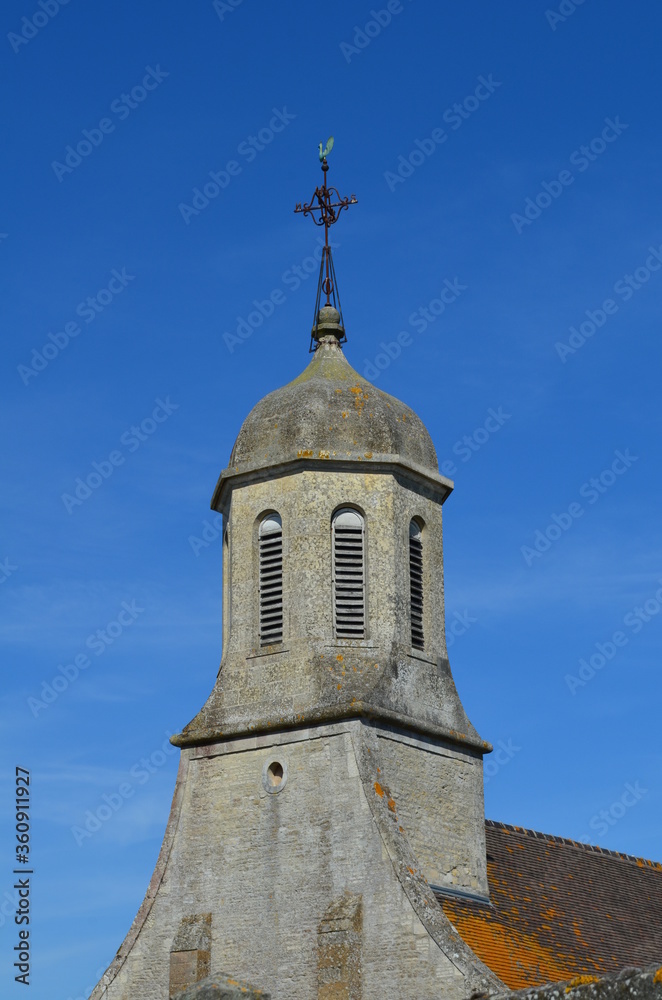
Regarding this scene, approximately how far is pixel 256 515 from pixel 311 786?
15.4ft

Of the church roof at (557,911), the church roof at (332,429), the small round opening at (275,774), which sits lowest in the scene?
the church roof at (557,911)

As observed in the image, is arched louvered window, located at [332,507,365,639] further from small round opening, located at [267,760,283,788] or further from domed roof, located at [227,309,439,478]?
small round opening, located at [267,760,283,788]

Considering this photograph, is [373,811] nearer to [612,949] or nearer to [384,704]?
[384,704]

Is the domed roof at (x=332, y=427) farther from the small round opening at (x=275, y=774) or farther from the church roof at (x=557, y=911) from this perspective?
the church roof at (x=557, y=911)

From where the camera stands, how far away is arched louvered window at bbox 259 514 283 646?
23812 mm

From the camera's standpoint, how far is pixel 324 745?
22.3m

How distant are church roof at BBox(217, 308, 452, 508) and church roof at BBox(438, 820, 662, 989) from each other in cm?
650

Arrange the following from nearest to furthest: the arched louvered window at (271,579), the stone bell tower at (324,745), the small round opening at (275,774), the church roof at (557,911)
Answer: the stone bell tower at (324,745) → the church roof at (557,911) → the small round opening at (275,774) → the arched louvered window at (271,579)

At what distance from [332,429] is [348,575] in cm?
243

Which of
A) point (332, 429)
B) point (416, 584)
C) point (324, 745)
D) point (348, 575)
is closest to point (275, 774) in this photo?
point (324, 745)

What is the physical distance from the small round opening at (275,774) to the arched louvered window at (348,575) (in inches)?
86.5

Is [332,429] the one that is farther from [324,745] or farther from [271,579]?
[324,745]

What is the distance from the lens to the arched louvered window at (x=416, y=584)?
79.7ft

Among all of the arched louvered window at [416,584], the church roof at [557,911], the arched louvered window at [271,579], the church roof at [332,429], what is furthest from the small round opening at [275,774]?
the church roof at [332,429]
